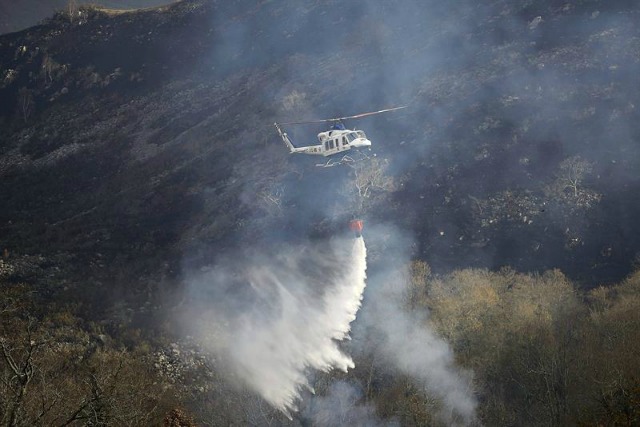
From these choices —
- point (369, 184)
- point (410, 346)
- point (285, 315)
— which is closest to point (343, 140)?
point (369, 184)

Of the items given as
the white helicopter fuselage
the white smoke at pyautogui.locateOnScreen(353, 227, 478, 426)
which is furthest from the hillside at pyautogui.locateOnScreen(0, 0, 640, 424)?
the white helicopter fuselage

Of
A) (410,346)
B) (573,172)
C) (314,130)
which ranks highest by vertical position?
(573,172)

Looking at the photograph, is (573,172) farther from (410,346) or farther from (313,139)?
(313,139)

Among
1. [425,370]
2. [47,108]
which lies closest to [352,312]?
[425,370]

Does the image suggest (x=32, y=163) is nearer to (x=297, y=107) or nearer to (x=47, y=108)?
(x=47, y=108)

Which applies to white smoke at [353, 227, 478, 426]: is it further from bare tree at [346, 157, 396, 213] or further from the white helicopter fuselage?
the white helicopter fuselage

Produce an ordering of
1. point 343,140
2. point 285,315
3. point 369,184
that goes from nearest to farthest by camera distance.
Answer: point 285,315 < point 343,140 < point 369,184
